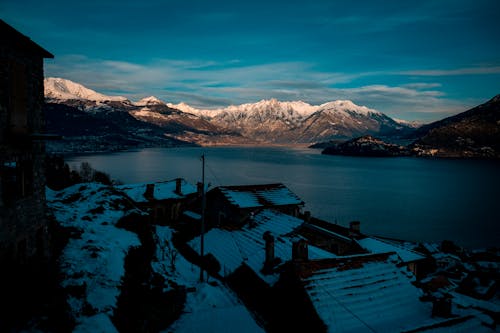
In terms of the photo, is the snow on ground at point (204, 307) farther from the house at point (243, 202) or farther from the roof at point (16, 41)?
the house at point (243, 202)

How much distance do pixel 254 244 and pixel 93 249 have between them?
11856 mm

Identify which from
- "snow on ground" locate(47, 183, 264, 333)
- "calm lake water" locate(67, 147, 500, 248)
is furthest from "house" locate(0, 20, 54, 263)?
"calm lake water" locate(67, 147, 500, 248)

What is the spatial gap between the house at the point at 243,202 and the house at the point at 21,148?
70.5 ft

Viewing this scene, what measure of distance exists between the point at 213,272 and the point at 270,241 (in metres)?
5.61

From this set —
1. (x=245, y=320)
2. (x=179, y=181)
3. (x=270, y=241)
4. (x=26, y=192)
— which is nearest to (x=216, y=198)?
(x=179, y=181)

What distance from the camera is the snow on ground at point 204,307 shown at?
44.0 feet

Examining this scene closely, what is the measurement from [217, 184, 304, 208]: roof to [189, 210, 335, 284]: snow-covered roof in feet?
11.0

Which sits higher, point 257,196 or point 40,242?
point 40,242

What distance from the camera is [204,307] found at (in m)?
15.5

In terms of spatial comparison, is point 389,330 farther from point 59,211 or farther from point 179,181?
point 179,181

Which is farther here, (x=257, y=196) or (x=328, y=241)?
(x=257, y=196)

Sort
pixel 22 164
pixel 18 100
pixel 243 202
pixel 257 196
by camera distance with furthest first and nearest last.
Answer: pixel 257 196, pixel 243 202, pixel 22 164, pixel 18 100

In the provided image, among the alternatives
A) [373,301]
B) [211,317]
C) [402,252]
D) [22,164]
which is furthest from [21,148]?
[402,252]

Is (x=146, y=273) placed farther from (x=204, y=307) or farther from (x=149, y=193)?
(x=149, y=193)
